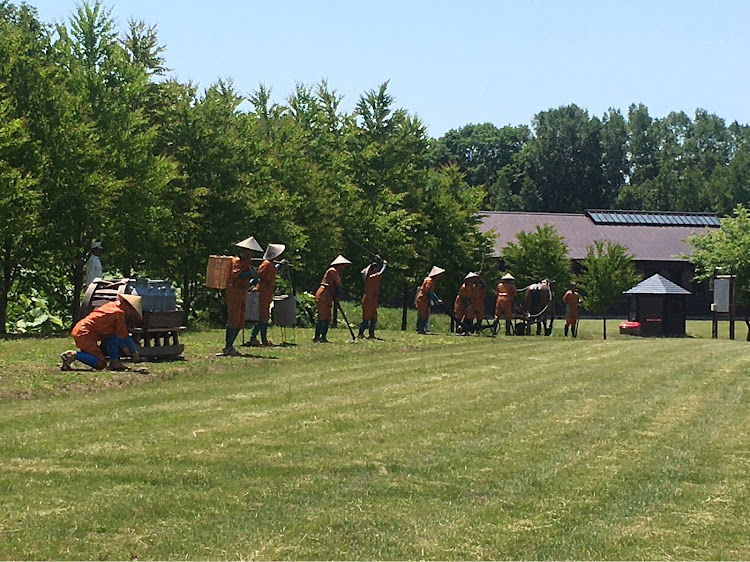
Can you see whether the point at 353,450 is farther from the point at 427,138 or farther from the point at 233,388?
the point at 427,138

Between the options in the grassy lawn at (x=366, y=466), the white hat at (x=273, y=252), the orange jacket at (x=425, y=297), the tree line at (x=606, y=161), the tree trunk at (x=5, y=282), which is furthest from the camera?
the tree line at (x=606, y=161)

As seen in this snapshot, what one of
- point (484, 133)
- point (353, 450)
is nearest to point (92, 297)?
point (353, 450)

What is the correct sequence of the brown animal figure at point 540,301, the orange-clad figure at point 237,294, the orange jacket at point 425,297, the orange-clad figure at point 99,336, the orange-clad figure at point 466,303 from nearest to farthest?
1. the orange-clad figure at point 99,336
2. the orange-clad figure at point 237,294
3. the orange jacket at point 425,297
4. the orange-clad figure at point 466,303
5. the brown animal figure at point 540,301

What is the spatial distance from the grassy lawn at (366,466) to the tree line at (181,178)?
36.8 ft

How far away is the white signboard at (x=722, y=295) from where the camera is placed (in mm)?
41031

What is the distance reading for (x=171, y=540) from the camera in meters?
6.65

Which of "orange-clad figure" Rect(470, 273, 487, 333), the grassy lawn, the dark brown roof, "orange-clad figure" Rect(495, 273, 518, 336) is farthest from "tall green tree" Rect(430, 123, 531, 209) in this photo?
the grassy lawn

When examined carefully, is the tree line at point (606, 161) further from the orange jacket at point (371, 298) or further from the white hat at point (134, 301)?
the white hat at point (134, 301)

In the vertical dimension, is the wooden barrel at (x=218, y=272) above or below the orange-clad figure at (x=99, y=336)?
above

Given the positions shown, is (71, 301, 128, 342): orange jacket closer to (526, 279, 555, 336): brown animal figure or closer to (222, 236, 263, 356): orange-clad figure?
(222, 236, 263, 356): orange-clad figure

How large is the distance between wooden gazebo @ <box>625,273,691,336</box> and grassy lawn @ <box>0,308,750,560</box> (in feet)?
98.2

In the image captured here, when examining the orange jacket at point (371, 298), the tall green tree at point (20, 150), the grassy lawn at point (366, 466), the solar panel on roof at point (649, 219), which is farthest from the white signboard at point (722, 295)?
the solar panel on roof at point (649, 219)

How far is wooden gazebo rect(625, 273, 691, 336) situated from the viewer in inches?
1829

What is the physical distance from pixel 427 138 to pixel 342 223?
8.71 meters
